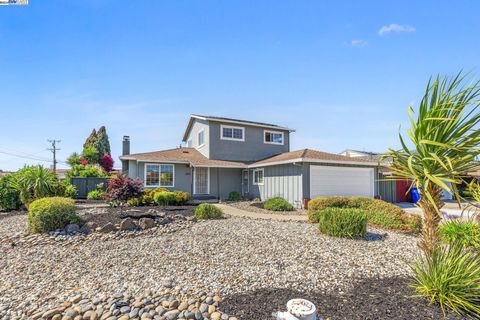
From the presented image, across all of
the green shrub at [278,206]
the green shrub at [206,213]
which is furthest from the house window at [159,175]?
the green shrub at [206,213]

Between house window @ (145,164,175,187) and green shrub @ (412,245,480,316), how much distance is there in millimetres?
16164

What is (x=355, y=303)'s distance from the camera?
3510 mm

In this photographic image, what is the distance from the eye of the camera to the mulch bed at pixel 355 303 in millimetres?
3180

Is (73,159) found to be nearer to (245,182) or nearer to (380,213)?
(245,182)

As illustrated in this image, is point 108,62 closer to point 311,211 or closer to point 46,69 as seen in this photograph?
point 46,69

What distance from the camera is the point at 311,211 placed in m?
9.89

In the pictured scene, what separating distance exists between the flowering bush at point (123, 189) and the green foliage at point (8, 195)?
617cm

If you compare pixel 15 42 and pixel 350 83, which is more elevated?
pixel 15 42

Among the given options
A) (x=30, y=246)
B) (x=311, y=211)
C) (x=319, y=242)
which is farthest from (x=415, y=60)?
(x=30, y=246)

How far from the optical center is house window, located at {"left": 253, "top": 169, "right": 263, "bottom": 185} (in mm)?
18266

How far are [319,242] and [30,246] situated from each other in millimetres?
7315

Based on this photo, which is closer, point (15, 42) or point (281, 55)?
point (15, 42)

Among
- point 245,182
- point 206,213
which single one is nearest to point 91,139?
point 245,182

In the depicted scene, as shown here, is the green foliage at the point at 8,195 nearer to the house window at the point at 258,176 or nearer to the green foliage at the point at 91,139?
the house window at the point at 258,176
